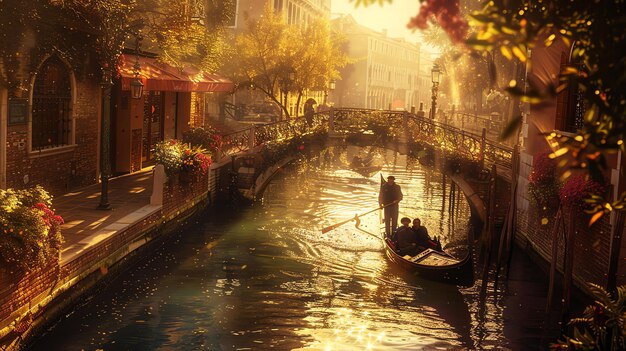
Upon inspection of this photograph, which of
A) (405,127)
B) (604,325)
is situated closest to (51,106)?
(405,127)

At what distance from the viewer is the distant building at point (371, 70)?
7469 centimetres

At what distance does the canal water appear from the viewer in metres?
11.4

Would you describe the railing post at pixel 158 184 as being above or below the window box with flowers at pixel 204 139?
below

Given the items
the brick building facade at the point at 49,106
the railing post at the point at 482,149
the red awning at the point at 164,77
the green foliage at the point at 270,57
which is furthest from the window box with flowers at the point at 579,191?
the green foliage at the point at 270,57

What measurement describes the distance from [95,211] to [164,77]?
6.15 meters

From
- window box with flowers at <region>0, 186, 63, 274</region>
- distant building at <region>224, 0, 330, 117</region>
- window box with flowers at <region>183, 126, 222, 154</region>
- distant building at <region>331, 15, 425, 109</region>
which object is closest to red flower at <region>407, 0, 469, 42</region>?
window box with flowers at <region>0, 186, 63, 274</region>

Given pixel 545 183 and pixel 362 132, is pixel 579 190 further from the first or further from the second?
pixel 362 132

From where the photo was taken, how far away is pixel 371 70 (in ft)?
260

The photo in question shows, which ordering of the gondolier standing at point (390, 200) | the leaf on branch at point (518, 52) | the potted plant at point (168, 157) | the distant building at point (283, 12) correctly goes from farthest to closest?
the distant building at point (283, 12) → the gondolier standing at point (390, 200) → the potted plant at point (168, 157) → the leaf on branch at point (518, 52)

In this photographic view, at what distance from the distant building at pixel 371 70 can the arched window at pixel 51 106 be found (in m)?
51.3

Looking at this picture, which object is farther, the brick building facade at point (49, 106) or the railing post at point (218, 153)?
the railing post at point (218, 153)

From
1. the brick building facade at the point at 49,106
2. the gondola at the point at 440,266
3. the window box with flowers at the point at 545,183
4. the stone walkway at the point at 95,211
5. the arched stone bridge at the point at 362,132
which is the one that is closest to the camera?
the stone walkway at the point at 95,211

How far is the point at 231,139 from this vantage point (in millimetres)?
23672

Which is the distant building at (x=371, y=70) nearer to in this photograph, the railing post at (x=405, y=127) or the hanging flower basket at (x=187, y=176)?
the railing post at (x=405, y=127)
